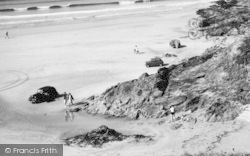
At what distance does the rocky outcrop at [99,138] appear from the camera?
28.1 metres

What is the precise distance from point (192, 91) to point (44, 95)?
632 inches

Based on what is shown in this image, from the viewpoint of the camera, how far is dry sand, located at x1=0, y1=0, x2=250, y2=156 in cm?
2730

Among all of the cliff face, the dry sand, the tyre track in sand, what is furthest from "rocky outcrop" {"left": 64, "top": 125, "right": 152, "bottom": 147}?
the tyre track in sand

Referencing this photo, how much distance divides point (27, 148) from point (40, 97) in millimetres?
11832

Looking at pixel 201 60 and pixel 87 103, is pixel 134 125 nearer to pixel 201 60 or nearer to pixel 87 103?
pixel 87 103

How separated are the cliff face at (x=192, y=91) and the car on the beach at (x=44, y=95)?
4635 mm

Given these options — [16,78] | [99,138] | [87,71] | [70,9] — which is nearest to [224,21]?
[87,71]

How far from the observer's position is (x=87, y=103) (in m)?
37.3

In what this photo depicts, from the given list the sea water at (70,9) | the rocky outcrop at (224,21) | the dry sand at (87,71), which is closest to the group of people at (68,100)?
the dry sand at (87,71)

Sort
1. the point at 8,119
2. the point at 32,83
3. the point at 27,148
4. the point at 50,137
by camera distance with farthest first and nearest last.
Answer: the point at 32,83 → the point at 8,119 → the point at 50,137 → the point at 27,148

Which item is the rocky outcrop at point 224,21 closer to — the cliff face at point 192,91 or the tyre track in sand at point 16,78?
the cliff face at point 192,91

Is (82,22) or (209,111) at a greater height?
(82,22)

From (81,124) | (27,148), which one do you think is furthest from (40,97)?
(27,148)

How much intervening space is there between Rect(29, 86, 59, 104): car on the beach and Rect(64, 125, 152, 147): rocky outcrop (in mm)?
10935
